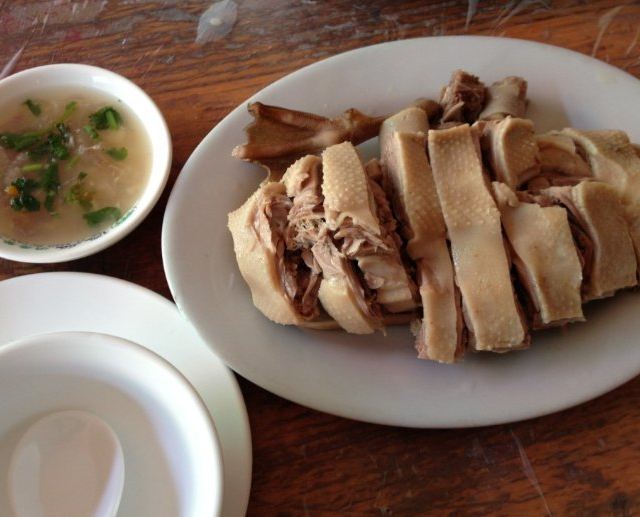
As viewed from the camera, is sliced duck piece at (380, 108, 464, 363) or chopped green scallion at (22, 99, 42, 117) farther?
chopped green scallion at (22, 99, 42, 117)

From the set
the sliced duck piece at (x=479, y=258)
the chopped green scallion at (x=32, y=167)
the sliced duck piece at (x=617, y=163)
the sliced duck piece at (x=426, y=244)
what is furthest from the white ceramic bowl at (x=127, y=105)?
the sliced duck piece at (x=617, y=163)

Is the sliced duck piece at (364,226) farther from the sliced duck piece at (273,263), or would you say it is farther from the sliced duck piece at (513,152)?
the sliced duck piece at (513,152)

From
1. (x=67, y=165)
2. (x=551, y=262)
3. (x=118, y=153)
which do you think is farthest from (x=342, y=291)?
(x=67, y=165)

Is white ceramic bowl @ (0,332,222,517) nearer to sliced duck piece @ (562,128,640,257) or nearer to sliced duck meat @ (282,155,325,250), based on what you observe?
sliced duck meat @ (282,155,325,250)

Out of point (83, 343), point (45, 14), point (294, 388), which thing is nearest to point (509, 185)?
point (294, 388)

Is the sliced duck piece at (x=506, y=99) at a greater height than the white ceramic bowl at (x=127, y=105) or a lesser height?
greater

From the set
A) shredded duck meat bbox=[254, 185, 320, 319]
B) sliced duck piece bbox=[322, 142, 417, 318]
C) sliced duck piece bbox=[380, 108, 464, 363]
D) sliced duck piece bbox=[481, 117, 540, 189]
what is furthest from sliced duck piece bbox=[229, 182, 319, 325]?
sliced duck piece bbox=[481, 117, 540, 189]
